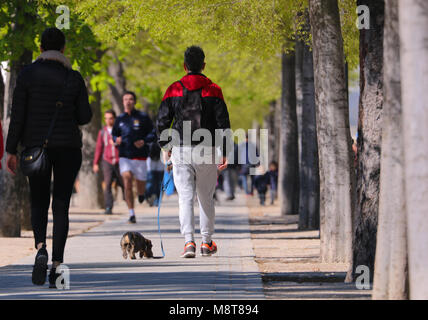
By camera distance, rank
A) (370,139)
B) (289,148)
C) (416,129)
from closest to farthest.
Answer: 1. (416,129)
2. (370,139)
3. (289,148)

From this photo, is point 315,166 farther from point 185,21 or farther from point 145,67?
point 145,67

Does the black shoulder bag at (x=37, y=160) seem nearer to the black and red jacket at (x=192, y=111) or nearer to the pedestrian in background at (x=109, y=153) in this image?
the black and red jacket at (x=192, y=111)

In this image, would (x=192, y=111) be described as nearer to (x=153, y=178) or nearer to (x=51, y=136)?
(x=51, y=136)

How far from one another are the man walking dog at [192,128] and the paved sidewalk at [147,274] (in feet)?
1.49

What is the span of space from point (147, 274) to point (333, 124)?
265 centimetres

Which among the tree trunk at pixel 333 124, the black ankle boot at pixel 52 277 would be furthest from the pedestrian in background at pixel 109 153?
the black ankle boot at pixel 52 277

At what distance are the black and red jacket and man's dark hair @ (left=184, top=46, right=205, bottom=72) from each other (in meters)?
0.08

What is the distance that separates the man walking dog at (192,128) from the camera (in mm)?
10844

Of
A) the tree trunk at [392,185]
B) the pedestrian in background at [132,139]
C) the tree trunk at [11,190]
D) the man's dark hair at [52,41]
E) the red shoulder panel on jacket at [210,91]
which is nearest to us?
the tree trunk at [392,185]

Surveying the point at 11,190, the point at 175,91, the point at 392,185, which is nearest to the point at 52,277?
the point at 175,91

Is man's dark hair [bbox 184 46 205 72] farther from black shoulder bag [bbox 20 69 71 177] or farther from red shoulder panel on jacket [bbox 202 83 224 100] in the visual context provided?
black shoulder bag [bbox 20 69 71 177]

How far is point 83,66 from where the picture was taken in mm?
15945

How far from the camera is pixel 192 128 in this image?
35.5 feet

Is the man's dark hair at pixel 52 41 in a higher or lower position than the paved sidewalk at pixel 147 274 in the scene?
higher
